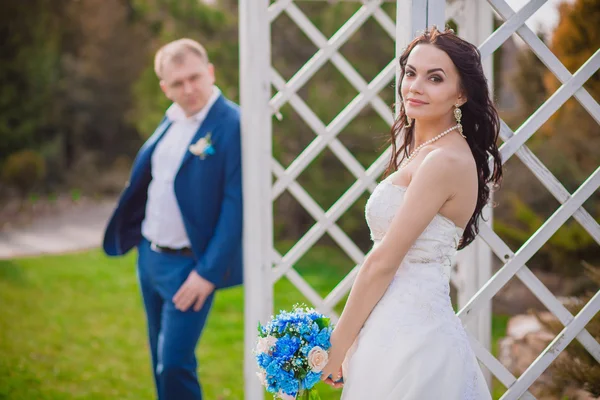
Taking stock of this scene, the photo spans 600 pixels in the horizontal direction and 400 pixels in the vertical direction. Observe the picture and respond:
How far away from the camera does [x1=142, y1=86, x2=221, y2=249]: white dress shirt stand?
3.26 m

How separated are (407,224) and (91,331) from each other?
14.9 feet

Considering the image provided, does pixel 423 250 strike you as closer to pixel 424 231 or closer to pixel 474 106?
pixel 424 231

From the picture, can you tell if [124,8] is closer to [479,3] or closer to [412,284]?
[479,3]

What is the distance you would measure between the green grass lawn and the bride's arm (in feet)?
8.30

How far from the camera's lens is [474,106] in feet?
6.47

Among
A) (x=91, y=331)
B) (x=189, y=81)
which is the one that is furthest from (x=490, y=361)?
(x=91, y=331)

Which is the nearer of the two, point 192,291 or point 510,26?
point 510,26

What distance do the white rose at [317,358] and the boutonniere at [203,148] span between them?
1.53 metres

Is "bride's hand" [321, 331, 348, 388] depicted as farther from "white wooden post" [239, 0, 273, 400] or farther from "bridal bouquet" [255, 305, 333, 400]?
"white wooden post" [239, 0, 273, 400]

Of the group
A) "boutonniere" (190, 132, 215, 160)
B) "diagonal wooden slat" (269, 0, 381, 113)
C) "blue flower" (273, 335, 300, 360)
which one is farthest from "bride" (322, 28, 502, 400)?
"boutonniere" (190, 132, 215, 160)

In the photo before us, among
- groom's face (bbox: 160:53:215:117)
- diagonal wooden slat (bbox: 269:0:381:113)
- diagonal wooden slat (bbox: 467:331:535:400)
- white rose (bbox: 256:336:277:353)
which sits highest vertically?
groom's face (bbox: 160:53:215:117)

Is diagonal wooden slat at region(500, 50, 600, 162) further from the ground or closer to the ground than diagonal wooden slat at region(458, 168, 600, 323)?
further from the ground

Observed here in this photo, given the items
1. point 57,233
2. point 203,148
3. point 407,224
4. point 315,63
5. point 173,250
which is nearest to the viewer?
point 407,224

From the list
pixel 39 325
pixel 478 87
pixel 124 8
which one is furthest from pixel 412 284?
pixel 124 8
